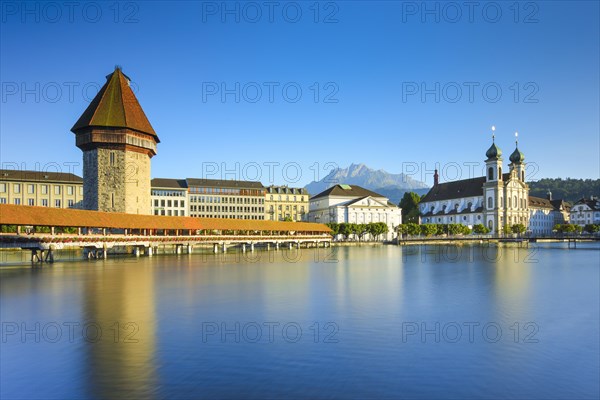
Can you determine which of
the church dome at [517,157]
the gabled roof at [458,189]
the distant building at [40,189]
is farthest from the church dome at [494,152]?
the distant building at [40,189]

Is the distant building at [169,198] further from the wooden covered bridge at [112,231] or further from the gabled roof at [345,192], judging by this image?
the gabled roof at [345,192]

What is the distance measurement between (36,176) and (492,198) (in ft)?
292

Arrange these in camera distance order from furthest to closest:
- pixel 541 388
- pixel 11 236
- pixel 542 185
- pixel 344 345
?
pixel 542 185 → pixel 11 236 → pixel 344 345 → pixel 541 388

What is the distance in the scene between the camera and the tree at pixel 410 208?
122m

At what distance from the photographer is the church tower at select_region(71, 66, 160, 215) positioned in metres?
53.6

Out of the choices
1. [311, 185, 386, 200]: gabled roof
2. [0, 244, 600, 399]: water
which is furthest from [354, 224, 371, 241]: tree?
[0, 244, 600, 399]: water

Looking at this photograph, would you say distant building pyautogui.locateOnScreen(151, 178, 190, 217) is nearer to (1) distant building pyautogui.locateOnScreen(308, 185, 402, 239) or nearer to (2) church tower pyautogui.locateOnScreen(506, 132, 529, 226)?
(1) distant building pyautogui.locateOnScreen(308, 185, 402, 239)

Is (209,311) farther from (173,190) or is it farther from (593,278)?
(173,190)

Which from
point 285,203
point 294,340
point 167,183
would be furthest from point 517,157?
point 294,340

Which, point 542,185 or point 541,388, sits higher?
point 542,185

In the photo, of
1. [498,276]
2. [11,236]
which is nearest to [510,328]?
[498,276]

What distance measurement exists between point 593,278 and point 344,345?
25.2 metres

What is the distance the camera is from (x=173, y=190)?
90938 mm

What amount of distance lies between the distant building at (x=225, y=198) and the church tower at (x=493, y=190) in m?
50.0
